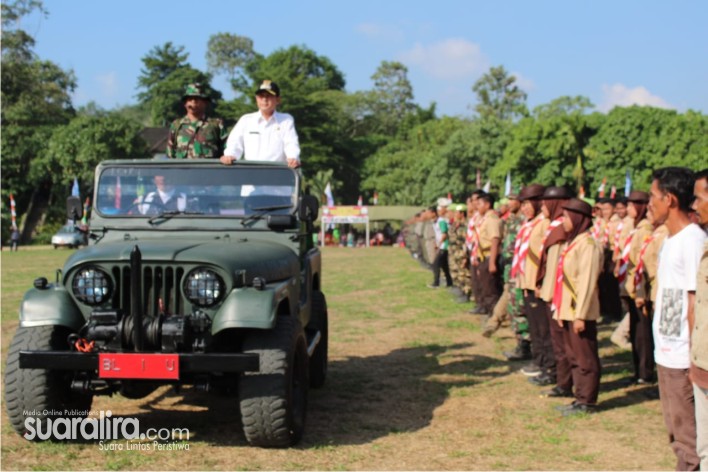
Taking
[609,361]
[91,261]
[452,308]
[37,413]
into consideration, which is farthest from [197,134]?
[452,308]

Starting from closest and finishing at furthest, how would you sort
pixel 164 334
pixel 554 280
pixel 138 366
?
pixel 138 366, pixel 164 334, pixel 554 280

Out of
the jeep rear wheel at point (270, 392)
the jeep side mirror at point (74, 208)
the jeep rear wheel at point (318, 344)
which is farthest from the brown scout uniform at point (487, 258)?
the jeep rear wheel at point (270, 392)

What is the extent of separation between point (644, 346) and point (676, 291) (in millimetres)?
3880

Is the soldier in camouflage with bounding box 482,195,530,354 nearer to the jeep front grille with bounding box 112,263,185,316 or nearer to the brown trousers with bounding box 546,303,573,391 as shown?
the brown trousers with bounding box 546,303,573,391

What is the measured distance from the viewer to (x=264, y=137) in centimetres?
829

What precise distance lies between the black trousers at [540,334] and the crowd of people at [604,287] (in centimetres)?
1

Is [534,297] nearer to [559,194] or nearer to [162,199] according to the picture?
[559,194]

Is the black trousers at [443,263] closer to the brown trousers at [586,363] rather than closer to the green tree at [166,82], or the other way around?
the brown trousers at [586,363]

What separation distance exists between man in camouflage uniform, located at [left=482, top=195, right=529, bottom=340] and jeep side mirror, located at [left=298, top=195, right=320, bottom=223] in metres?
3.34

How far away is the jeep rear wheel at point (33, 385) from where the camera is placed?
598 centimetres

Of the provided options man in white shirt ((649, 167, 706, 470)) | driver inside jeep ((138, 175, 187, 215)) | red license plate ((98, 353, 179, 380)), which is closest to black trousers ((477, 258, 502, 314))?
driver inside jeep ((138, 175, 187, 215))

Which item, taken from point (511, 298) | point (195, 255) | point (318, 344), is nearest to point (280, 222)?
point (195, 255)

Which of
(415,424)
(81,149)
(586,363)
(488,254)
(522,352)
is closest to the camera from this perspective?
(415,424)

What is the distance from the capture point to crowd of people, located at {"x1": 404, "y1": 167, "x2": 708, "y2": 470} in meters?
4.80
